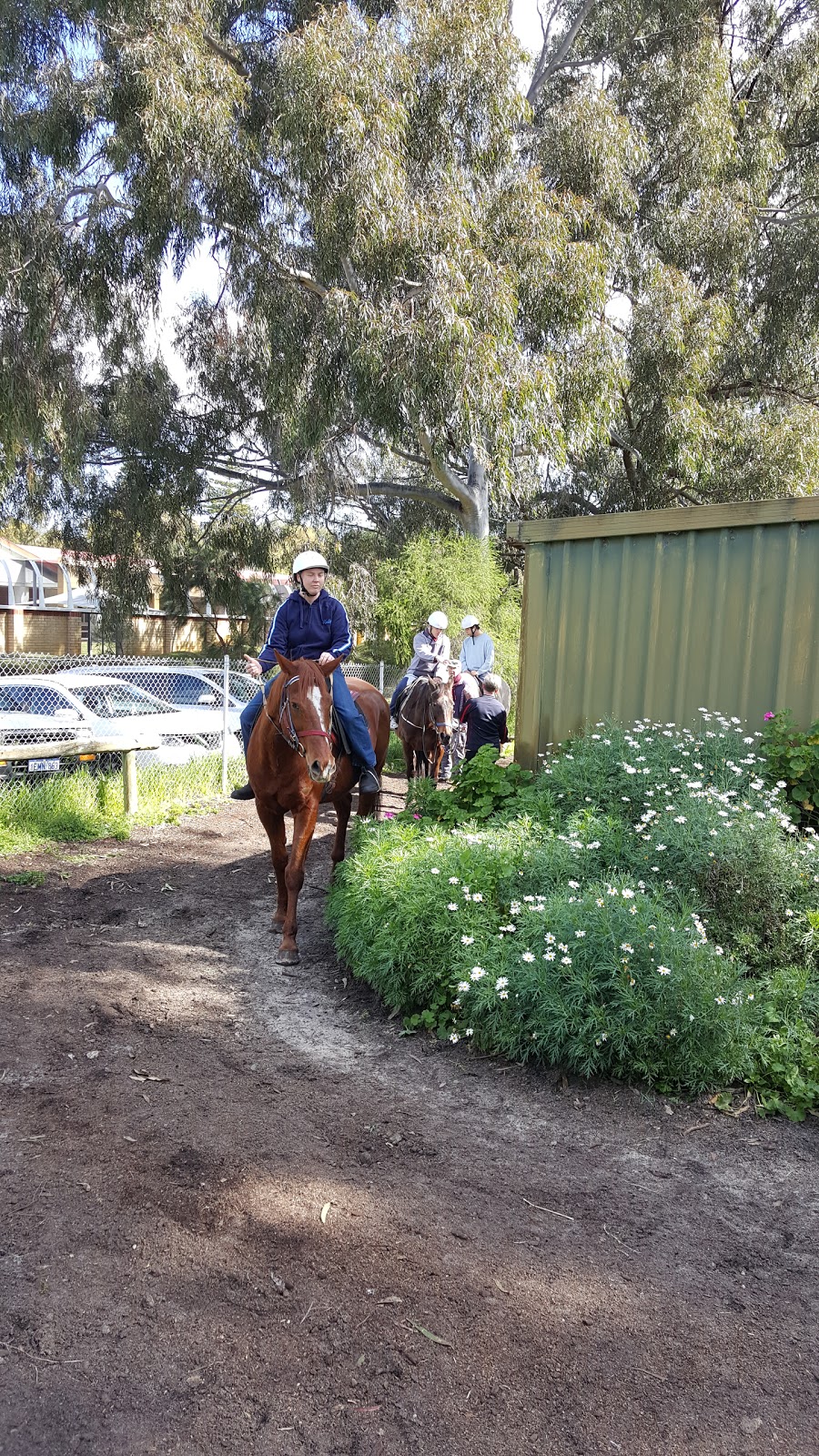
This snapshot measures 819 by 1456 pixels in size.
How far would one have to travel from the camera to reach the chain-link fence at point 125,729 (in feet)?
32.0

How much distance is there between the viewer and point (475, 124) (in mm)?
16062

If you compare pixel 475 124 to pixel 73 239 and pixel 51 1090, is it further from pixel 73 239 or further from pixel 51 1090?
pixel 51 1090

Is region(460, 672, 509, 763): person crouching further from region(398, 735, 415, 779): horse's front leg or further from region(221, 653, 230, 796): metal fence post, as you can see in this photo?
region(221, 653, 230, 796): metal fence post

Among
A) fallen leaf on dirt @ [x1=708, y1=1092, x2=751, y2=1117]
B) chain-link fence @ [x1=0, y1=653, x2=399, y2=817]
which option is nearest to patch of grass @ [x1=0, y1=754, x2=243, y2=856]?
chain-link fence @ [x1=0, y1=653, x2=399, y2=817]

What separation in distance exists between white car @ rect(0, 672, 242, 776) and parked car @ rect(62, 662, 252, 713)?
204 millimetres

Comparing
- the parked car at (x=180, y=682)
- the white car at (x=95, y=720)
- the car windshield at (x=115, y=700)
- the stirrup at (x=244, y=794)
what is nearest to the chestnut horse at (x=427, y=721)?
the white car at (x=95, y=720)

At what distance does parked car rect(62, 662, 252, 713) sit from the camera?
12.0m

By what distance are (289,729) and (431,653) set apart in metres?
5.64

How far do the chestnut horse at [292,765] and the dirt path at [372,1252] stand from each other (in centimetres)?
144

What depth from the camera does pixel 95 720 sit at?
35.3 feet

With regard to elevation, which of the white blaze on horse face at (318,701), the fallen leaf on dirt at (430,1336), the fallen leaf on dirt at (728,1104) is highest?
the white blaze on horse face at (318,701)

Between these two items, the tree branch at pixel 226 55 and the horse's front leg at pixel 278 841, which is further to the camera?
the tree branch at pixel 226 55

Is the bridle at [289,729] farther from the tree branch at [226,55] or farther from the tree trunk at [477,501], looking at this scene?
the tree branch at [226,55]

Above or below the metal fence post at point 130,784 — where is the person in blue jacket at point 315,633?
above
